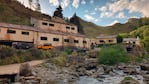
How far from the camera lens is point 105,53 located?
158ft

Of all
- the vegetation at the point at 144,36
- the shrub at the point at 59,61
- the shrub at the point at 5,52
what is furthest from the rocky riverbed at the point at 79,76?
the vegetation at the point at 144,36

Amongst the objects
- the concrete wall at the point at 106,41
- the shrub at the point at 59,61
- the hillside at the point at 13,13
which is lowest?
the shrub at the point at 59,61

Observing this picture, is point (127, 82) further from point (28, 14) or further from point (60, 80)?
point (28, 14)

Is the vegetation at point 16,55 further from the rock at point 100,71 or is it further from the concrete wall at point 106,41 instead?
the concrete wall at point 106,41

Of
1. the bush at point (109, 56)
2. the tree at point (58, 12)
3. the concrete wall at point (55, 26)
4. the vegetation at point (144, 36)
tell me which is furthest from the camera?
the tree at point (58, 12)

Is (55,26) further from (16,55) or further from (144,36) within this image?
(144,36)

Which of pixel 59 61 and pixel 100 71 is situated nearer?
pixel 100 71

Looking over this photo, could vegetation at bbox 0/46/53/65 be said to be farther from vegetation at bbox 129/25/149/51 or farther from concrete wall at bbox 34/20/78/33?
vegetation at bbox 129/25/149/51

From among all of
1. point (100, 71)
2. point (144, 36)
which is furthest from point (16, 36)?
point (144, 36)

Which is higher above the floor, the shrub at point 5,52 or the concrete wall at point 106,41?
the concrete wall at point 106,41

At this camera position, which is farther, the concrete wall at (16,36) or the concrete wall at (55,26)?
the concrete wall at (55,26)

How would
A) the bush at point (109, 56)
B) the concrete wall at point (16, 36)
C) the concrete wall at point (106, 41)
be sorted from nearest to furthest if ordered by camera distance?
the concrete wall at point (16, 36), the bush at point (109, 56), the concrete wall at point (106, 41)

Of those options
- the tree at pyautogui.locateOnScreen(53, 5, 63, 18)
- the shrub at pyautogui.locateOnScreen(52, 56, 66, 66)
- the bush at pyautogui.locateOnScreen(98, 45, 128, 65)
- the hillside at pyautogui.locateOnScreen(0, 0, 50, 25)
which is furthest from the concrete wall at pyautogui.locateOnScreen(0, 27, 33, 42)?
the tree at pyautogui.locateOnScreen(53, 5, 63, 18)

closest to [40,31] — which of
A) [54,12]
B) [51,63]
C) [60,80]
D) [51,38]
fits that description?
[51,38]
